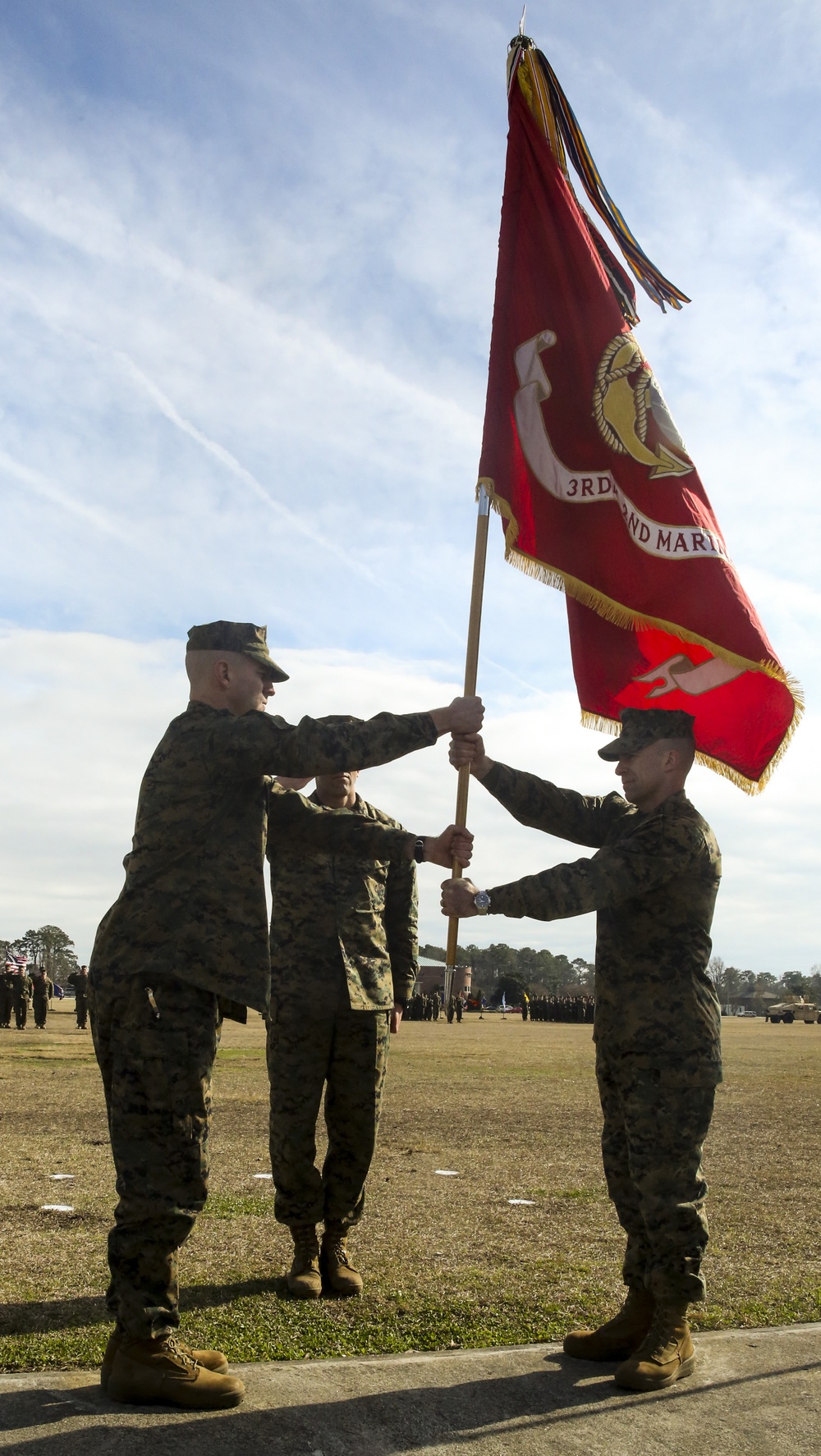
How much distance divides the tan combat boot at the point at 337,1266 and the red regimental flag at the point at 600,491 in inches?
113

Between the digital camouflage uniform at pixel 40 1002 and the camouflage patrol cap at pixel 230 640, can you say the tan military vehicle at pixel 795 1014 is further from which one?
the camouflage patrol cap at pixel 230 640

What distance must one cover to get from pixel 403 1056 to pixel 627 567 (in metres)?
15.4

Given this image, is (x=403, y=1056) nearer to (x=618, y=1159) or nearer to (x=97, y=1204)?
(x=97, y=1204)

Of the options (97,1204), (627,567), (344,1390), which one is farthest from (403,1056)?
(344,1390)

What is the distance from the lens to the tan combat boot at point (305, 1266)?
4410 mm

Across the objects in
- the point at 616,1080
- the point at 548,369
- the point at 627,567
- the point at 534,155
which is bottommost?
the point at 616,1080

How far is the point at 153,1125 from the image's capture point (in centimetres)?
350

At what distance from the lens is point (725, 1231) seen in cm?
575

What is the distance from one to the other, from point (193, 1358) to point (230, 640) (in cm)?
235

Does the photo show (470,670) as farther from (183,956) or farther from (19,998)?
(19,998)

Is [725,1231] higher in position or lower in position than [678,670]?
lower

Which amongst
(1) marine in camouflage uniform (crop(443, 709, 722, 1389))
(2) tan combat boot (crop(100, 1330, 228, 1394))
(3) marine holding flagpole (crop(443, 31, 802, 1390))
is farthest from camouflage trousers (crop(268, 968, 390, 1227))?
(2) tan combat boot (crop(100, 1330, 228, 1394))

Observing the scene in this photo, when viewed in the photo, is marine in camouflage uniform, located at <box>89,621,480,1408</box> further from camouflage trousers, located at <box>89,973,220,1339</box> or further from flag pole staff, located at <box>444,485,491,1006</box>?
flag pole staff, located at <box>444,485,491,1006</box>

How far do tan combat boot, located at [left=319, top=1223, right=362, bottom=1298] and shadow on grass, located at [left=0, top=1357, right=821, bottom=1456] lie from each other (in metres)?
1.01
